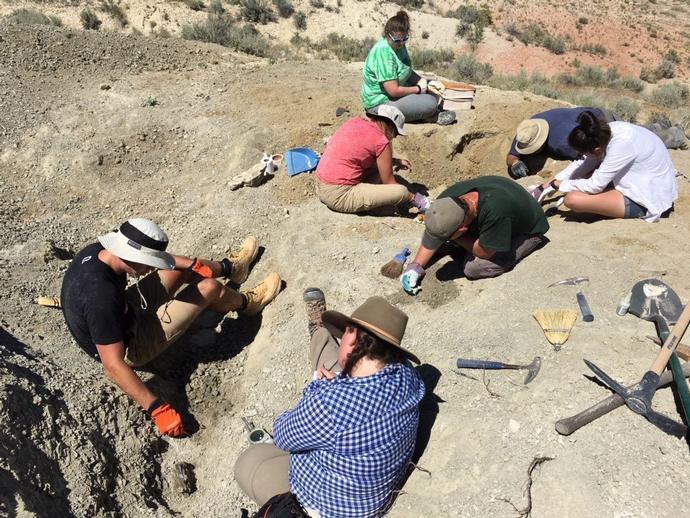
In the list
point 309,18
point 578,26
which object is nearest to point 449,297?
point 309,18

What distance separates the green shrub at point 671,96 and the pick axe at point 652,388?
12.8 metres

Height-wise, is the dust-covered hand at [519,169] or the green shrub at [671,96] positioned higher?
the dust-covered hand at [519,169]

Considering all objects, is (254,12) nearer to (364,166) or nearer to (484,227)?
(364,166)

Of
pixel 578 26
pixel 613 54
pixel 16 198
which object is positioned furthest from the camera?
pixel 578 26

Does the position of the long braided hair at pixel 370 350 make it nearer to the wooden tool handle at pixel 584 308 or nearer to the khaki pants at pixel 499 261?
the wooden tool handle at pixel 584 308

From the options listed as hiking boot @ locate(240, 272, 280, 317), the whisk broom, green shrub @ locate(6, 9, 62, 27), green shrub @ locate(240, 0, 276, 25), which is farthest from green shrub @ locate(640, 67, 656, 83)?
green shrub @ locate(6, 9, 62, 27)

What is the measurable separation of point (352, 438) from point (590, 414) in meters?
1.47

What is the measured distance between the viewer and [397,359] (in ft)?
9.09

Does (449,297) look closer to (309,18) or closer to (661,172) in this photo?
(661,172)

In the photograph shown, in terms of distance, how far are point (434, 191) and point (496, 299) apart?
2.45 metres

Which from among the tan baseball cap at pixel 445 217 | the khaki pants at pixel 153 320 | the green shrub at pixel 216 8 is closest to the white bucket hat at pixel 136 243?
the khaki pants at pixel 153 320

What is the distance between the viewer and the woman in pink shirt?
5.06 metres

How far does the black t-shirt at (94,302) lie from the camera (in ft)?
11.1

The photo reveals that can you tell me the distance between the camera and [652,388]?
3047 millimetres
